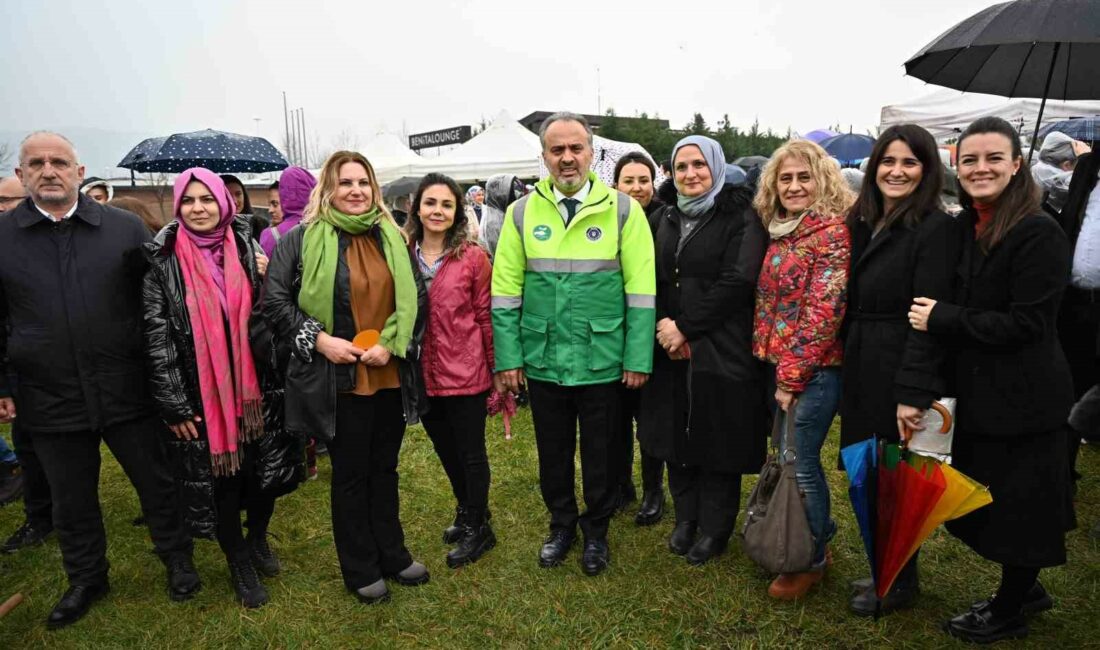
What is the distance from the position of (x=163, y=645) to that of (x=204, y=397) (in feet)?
3.50

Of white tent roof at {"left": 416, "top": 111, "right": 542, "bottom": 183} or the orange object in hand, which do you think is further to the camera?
white tent roof at {"left": 416, "top": 111, "right": 542, "bottom": 183}

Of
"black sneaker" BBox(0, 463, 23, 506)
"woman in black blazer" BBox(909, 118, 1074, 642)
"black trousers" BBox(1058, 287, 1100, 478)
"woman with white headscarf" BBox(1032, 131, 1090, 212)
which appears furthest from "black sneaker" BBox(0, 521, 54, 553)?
"woman with white headscarf" BBox(1032, 131, 1090, 212)

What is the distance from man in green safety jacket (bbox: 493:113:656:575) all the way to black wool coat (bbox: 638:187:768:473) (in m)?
0.17

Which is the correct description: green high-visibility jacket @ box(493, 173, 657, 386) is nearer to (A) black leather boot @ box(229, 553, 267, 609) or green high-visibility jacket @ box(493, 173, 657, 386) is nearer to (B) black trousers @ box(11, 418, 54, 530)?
(A) black leather boot @ box(229, 553, 267, 609)

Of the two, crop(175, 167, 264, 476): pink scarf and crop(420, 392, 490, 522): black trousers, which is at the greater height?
crop(175, 167, 264, 476): pink scarf

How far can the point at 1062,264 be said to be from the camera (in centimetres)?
239

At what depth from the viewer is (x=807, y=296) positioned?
281 centimetres

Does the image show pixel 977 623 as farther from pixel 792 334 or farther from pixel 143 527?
pixel 143 527

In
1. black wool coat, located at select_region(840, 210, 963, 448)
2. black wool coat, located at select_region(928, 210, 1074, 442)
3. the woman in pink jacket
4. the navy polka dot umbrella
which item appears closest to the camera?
black wool coat, located at select_region(928, 210, 1074, 442)

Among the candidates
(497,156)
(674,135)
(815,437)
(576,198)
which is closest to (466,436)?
(576,198)

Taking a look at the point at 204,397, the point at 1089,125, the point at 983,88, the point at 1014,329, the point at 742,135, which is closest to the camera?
the point at 1014,329

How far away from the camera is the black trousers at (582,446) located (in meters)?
3.30

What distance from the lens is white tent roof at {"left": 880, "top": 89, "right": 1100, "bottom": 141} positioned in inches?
359

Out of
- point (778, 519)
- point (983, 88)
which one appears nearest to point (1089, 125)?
point (983, 88)
